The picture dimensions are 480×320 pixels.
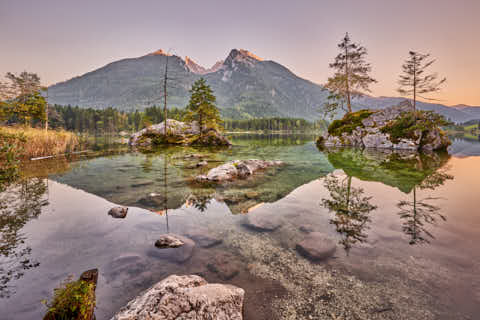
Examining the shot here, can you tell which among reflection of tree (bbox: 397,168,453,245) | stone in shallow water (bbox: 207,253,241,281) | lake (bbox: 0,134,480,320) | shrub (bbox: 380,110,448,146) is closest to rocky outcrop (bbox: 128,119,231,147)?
shrub (bbox: 380,110,448,146)

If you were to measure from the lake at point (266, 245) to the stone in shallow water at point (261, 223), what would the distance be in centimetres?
7

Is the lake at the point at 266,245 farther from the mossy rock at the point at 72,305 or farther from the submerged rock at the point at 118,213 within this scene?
the mossy rock at the point at 72,305

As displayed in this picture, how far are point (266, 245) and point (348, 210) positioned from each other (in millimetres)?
4174

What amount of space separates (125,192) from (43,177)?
6.48m

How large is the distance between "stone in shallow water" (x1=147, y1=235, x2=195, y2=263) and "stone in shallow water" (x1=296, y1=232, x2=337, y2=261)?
9.24ft

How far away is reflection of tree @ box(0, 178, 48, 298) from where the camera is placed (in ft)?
13.3

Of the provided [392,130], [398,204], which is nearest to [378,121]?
[392,130]

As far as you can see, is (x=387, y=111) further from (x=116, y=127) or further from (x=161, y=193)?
(x=116, y=127)

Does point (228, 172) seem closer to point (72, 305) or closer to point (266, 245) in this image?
point (266, 245)

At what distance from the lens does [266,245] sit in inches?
209

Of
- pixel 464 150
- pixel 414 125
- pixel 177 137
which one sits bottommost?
pixel 464 150

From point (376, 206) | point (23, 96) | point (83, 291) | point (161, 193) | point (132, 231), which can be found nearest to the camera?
point (83, 291)

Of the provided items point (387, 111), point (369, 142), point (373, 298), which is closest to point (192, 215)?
Answer: point (373, 298)

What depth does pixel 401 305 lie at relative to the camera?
3.34 m
